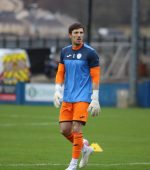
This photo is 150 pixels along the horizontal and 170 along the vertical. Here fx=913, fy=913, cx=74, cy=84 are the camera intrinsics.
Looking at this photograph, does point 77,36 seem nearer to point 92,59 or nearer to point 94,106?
point 92,59

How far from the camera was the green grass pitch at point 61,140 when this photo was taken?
50.9ft

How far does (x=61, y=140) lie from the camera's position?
20922mm

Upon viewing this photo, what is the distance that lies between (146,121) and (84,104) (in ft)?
44.4

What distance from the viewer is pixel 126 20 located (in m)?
88.7

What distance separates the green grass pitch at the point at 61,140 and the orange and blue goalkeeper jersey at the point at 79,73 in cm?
119

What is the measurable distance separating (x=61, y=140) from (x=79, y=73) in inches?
261

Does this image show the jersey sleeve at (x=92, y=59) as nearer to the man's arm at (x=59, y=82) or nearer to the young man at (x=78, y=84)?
the young man at (x=78, y=84)

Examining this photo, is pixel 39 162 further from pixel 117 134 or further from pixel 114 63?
pixel 114 63

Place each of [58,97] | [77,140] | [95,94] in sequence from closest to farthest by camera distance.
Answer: [77,140] < [95,94] < [58,97]

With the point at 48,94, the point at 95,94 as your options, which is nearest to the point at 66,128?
the point at 95,94

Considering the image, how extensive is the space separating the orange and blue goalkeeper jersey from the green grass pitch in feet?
3.92

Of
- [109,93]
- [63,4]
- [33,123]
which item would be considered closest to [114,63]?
[109,93]

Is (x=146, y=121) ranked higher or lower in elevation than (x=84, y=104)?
lower

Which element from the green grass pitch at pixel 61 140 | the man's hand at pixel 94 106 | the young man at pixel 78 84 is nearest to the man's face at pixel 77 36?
the young man at pixel 78 84
